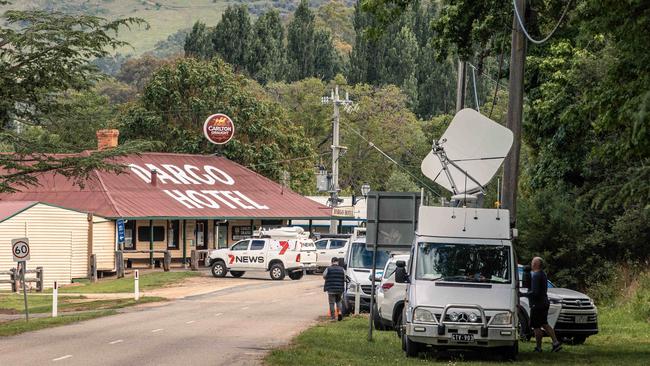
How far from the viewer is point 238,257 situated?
54.0 meters

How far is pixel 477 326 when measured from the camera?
66.9ft

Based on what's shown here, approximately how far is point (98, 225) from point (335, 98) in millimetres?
19258

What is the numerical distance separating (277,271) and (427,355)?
32980 millimetres

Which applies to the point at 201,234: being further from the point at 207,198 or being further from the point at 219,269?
the point at 219,269

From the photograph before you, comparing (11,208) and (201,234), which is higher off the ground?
(11,208)

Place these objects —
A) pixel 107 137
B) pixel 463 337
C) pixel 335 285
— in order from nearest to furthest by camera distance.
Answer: pixel 463 337
pixel 335 285
pixel 107 137

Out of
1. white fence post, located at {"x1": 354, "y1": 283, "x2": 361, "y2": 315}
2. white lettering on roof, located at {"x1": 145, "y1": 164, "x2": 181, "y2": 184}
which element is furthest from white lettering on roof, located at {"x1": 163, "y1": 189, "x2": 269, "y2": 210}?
white fence post, located at {"x1": 354, "y1": 283, "x2": 361, "y2": 315}

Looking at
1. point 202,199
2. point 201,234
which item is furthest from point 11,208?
point 201,234

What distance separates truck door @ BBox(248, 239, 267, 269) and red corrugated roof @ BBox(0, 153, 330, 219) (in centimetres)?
643

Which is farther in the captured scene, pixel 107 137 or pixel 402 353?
pixel 107 137

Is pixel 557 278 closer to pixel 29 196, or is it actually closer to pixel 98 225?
pixel 98 225

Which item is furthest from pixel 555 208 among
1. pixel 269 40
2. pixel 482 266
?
pixel 269 40

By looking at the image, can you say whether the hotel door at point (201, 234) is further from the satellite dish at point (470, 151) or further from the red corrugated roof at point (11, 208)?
the satellite dish at point (470, 151)

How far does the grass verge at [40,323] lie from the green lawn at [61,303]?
3.20m
